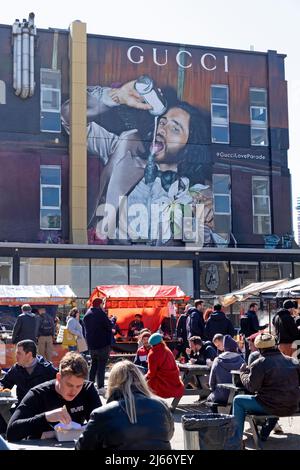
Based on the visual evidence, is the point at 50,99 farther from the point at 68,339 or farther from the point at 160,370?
the point at 160,370

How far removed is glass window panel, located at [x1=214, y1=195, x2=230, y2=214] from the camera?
35812 mm

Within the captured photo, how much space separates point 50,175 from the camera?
33.8 metres

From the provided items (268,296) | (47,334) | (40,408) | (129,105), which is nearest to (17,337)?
(47,334)

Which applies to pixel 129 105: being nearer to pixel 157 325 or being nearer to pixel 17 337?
pixel 157 325

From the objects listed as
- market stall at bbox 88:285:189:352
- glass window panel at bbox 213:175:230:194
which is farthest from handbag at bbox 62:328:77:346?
glass window panel at bbox 213:175:230:194

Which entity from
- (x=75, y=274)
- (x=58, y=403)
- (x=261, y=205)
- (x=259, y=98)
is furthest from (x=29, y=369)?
(x=259, y=98)

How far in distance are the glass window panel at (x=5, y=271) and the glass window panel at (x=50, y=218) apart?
2.46 metres

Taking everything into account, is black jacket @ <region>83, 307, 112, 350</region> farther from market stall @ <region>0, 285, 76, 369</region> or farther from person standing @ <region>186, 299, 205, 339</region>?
market stall @ <region>0, 285, 76, 369</region>

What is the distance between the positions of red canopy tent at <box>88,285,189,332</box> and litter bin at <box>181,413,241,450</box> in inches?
718

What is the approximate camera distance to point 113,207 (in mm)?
33906

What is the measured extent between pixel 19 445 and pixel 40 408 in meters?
0.55

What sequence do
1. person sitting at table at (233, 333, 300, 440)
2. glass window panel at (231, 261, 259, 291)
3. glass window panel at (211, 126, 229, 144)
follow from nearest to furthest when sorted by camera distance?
person sitting at table at (233, 333, 300, 440), glass window panel at (231, 261, 259, 291), glass window panel at (211, 126, 229, 144)

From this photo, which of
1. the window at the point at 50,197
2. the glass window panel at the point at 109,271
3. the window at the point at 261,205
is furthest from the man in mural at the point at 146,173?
the window at the point at 261,205

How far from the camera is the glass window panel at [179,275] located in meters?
34.0
